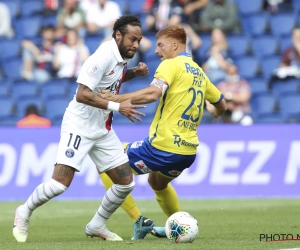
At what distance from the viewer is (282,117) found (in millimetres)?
16469

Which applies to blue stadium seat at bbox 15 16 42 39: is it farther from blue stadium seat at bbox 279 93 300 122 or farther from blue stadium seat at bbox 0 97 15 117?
blue stadium seat at bbox 279 93 300 122

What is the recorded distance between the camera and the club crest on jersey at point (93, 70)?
8.16 metres

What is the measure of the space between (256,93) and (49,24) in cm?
519

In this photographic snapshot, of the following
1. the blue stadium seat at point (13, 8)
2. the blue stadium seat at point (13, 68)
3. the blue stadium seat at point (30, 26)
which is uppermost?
the blue stadium seat at point (13, 8)

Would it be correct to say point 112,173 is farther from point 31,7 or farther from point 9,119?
point 31,7

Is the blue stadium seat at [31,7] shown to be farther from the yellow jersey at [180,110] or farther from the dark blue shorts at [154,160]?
the yellow jersey at [180,110]

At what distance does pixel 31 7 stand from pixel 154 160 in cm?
1184

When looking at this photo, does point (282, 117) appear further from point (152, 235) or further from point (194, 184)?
point (152, 235)

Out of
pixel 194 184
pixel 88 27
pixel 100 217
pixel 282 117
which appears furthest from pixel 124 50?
pixel 88 27

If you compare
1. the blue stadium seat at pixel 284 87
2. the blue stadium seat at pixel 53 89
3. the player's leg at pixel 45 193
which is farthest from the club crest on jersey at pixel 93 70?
the blue stadium seat at pixel 284 87

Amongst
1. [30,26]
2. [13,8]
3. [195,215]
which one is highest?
[13,8]

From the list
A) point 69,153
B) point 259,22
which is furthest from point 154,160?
point 259,22

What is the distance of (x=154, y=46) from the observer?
18.4 metres

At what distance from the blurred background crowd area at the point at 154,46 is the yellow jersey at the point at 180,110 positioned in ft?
24.1
